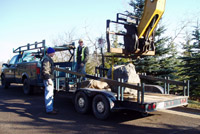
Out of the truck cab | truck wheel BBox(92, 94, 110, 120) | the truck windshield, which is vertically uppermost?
the truck windshield

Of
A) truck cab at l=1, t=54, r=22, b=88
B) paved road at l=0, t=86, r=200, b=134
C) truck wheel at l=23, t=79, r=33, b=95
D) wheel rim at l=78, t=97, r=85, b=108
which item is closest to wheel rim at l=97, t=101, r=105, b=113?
paved road at l=0, t=86, r=200, b=134

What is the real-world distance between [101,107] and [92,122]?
18.0 inches

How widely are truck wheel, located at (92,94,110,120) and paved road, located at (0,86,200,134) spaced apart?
17cm

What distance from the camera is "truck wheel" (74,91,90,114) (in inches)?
226

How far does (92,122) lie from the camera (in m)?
5.18

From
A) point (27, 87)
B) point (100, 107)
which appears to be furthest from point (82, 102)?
point (27, 87)

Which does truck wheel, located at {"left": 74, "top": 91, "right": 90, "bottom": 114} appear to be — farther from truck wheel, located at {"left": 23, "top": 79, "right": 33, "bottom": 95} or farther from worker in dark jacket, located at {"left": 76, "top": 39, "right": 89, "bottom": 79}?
truck wheel, located at {"left": 23, "top": 79, "right": 33, "bottom": 95}

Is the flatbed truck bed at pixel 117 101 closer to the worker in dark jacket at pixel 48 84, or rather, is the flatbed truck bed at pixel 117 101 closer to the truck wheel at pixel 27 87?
the worker in dark jacket at pixel 48 84

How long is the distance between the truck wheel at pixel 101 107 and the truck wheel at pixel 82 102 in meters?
0.27

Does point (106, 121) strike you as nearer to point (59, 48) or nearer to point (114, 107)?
point (114, 107)

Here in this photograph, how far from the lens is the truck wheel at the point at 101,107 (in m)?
5.11

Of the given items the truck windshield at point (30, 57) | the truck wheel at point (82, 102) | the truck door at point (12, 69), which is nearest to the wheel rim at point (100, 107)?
the truck wheel at point (82, 102)

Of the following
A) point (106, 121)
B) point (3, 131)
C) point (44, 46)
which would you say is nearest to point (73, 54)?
point (44, 46)

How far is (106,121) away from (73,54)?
17.1ft
